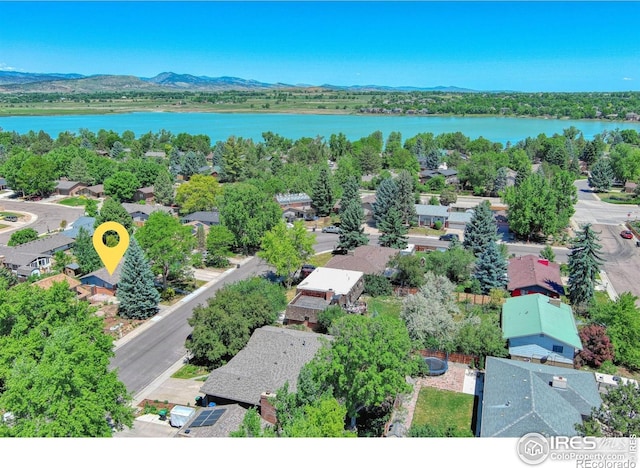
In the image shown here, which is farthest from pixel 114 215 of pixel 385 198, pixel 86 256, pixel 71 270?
pixel 385 198

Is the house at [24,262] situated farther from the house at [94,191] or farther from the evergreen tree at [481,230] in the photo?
the evergreen tree at [481,230]

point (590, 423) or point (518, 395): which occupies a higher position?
point (590, 423)

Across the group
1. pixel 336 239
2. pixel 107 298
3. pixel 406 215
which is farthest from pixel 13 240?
pixel 406 215

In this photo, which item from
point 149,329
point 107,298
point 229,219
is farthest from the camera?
point 229,219

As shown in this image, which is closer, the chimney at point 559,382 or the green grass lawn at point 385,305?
the chimney at point 559,382

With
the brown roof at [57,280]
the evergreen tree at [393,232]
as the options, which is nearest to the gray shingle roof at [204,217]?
the brown roof at [57,280]

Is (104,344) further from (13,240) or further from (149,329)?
(13,240)

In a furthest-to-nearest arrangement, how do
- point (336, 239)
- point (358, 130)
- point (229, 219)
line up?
point (358, 130) < point (336, 239) < point (229, 219)
